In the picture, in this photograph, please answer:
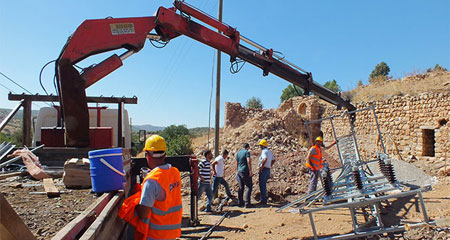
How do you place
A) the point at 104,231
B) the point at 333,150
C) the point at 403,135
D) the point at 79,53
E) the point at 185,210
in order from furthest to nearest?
the point at 333,150
the point at 403,135
the point at 185,210
the point at 79,53
the point at 104,231

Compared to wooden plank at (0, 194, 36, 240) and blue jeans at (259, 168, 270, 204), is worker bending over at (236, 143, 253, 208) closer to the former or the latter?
blue jeans at (259, 168, 270, 204)

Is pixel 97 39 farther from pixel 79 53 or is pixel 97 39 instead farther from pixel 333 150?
pixel 333 150

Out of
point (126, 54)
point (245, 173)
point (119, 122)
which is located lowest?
point (245, 173)

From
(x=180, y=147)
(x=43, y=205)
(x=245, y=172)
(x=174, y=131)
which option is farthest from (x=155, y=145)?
(x=174, y=131)

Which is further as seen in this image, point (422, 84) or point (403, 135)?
point (422, 84)

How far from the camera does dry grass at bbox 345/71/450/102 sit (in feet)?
51.9

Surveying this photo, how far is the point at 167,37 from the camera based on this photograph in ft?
21.2

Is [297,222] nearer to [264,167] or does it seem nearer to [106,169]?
[264,167]

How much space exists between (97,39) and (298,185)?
24.1 feet

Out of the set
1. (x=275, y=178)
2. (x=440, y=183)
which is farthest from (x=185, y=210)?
(x=440, y=183)

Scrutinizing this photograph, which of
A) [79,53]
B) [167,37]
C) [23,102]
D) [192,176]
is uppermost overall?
[167,37]

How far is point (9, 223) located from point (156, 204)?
1517mm

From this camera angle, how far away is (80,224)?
2.19 m

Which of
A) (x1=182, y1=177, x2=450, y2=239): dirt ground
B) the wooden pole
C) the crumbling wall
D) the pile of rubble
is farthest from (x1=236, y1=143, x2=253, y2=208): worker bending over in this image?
the crumbling wall
